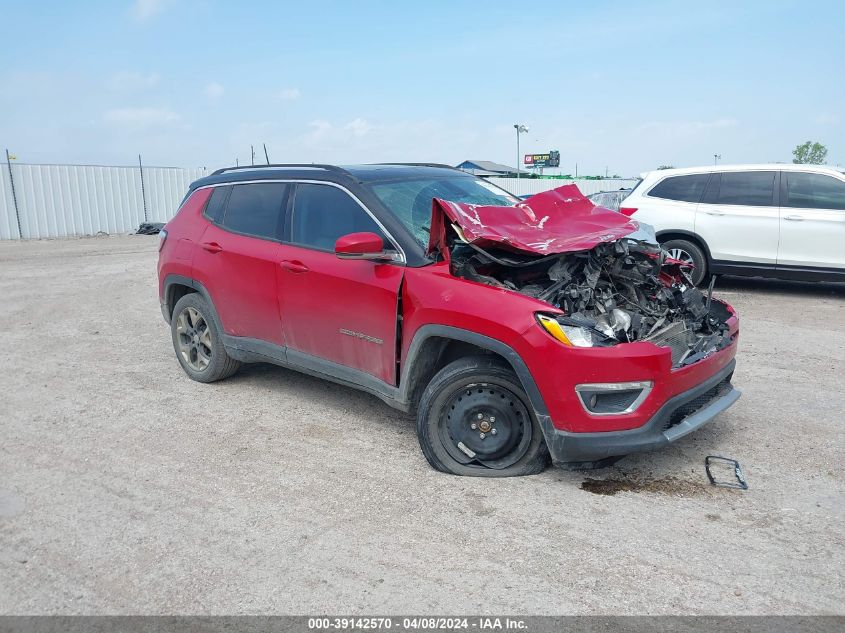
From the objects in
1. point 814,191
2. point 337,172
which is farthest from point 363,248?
point 814,191

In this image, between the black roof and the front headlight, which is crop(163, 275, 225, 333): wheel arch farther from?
the front headlight

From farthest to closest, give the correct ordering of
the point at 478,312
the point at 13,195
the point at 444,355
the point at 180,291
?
the point at 13,195
the point at 180,291
the point at 444,355
the point at 478,312

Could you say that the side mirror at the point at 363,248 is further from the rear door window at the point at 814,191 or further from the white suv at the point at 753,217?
the rear door window at the point at 814,191

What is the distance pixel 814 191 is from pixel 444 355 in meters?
7.15

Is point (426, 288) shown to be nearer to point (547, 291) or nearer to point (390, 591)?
point (547, 291)

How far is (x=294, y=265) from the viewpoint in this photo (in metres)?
4.64

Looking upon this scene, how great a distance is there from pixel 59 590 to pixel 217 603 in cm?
72

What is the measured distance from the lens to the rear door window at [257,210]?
4922mm

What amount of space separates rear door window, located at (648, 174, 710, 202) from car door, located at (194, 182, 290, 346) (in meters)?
6.60

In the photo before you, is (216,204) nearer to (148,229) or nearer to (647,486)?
(647,486)

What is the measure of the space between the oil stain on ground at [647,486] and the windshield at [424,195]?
67.0 inches

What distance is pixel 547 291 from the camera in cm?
379

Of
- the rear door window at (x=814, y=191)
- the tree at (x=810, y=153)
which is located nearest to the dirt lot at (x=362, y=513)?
the rear door window at (x=814, y=191)

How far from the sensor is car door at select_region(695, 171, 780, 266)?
29.7 feet
